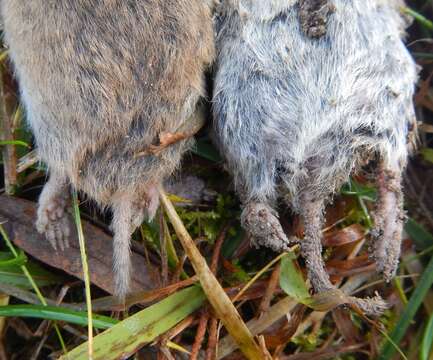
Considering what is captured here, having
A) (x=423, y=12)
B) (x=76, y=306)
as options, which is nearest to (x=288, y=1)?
(x=423, y=12)

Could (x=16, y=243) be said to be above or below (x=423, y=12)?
below

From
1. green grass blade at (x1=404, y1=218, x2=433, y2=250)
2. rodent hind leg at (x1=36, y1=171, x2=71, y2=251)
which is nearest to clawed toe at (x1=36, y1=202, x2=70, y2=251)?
rodent hind leg at (x1=36, y1=171, x2=71, y2=251)

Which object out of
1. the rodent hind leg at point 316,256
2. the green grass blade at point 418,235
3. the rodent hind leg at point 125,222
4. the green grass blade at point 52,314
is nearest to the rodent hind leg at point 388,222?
the rodent hind leg at point 316,256

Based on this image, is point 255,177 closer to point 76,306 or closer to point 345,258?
point 345,258

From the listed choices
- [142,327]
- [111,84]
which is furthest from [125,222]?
[111,84]

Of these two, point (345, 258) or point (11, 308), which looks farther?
point (345, 258)

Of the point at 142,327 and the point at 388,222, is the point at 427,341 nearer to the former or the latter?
the point at 388,222

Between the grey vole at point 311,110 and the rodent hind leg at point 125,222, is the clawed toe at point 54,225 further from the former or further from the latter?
the grey vole at point 311,110
